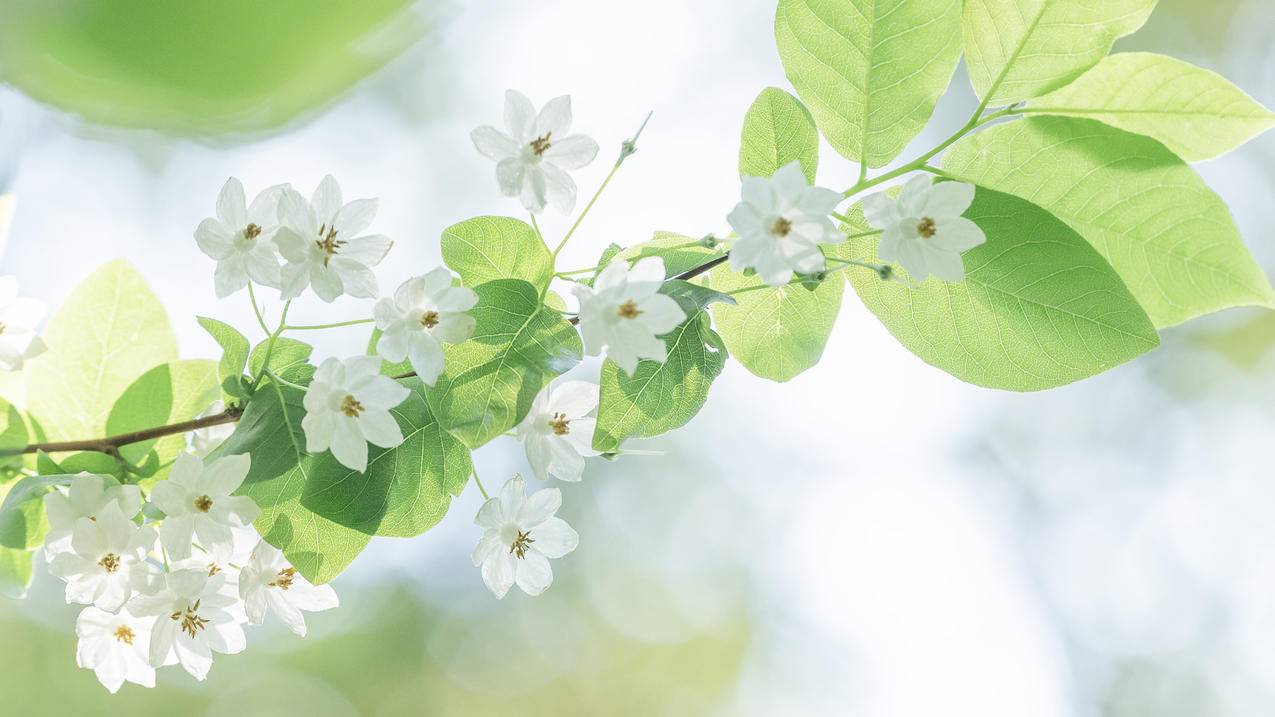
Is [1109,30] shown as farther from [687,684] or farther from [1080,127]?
[687,684]

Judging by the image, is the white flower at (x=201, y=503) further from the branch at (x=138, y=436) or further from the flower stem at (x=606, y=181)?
the flower stem at (x=606, y=181)

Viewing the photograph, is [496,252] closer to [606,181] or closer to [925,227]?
[606,181]

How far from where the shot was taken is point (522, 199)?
0.33 meters

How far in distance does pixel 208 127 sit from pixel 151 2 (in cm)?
4

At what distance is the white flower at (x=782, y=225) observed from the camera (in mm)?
299

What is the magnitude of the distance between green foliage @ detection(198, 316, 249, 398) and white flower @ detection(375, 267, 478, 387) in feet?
0.25

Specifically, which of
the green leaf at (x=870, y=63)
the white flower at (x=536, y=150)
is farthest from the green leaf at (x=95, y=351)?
the green leaf at (x=870, y=63)

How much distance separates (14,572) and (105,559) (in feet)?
0.35

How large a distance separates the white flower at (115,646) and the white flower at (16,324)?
12cm

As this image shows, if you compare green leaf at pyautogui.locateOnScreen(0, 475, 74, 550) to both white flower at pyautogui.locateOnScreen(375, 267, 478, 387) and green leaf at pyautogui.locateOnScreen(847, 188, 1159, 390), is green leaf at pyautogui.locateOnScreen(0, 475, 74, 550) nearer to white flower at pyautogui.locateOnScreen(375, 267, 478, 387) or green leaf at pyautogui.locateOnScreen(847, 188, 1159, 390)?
white flower at pyautogui.locateOnScreen(375, 267, 478, 387)

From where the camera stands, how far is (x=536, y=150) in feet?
1.10

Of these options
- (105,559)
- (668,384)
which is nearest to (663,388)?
(668,384)

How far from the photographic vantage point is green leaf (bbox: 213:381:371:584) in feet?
1.11

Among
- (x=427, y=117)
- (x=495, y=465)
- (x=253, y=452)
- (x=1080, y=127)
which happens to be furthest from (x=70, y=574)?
(x=427, y=117)
